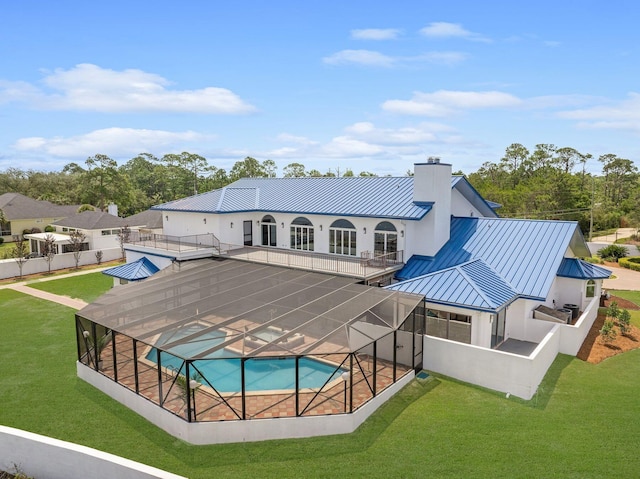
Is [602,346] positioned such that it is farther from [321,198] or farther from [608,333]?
[321,198]

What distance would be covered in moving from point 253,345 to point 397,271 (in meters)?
10.9

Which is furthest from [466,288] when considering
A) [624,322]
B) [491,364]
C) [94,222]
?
[94,222]

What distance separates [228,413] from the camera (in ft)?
39.0

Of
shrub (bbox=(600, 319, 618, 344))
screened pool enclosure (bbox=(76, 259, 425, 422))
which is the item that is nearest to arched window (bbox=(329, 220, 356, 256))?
screened pool enclosure (bbox=(76, 259, 425, 422))

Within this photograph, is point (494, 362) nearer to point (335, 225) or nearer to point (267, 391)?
point (267, 391)

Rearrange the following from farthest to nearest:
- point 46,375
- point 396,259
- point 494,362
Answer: point 396,259 < point 46,375 < point 494,362

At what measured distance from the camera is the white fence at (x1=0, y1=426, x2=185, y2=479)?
9.38 metres

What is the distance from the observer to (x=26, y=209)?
53.5m

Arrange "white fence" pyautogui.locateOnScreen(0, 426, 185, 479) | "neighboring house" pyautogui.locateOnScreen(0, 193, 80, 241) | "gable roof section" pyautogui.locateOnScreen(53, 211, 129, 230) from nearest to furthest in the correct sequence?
"white fence" pyautogui.locateOnScreen(0, 426, 185, 479), "gable roof section" pyautogui.locateOnScreen(53, 211, 129, 230), "neighboring house" pyautogui.locateOnScreen(0, 193, 80, 241)

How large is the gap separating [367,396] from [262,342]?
3.71m

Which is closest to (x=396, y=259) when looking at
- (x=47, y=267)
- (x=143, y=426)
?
(x=143, y=426)

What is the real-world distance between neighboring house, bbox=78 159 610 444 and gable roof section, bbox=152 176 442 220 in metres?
0.12

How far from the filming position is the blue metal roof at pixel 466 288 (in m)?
15.8

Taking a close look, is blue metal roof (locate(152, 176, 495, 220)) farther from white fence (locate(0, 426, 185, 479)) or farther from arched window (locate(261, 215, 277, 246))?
white fence (locate(0, 426, 185, 479))
